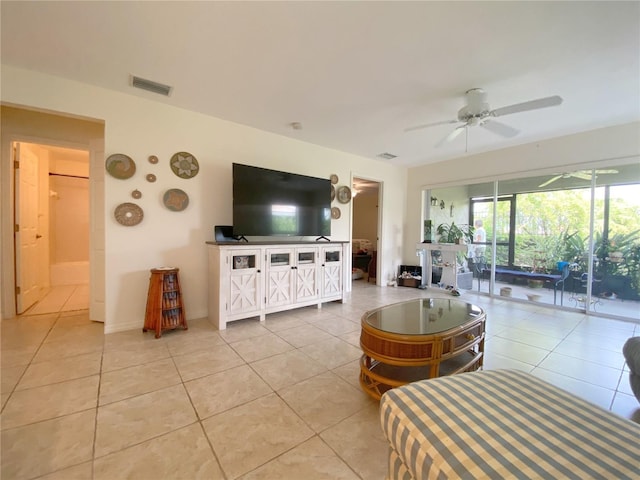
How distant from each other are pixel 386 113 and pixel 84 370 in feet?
12.4

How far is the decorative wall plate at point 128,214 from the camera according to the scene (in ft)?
8.95

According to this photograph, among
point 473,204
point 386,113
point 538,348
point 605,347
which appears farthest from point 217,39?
point 473,204

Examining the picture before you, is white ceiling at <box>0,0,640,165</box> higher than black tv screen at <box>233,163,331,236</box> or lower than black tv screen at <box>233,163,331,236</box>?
higher

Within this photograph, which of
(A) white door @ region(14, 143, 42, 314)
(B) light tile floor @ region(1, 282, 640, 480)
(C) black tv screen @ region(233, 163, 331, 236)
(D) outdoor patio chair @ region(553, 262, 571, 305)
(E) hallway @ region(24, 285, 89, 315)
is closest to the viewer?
(B) light tile floor @ region(1, 282, 640, 480)

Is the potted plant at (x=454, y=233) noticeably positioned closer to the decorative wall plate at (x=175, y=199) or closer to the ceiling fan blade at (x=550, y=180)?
the ceiling fan blade at (x=550, y=180)

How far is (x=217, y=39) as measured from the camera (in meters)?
1.93

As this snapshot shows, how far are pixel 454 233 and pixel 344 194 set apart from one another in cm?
234

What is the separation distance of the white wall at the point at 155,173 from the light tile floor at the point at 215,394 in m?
0.48

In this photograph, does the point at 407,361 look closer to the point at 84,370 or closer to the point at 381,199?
the point at 84,370

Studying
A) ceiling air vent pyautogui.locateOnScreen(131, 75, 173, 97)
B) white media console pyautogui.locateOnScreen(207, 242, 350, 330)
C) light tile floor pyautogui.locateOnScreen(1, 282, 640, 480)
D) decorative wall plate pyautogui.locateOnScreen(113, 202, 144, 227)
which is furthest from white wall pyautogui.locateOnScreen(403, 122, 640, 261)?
decorative wall plate pyautogui.locateOnScreen(113, 202, 144, 227)

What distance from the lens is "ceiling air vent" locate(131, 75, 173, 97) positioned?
2461mm

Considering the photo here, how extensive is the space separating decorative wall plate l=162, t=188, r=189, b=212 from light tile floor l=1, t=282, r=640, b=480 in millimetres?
1378

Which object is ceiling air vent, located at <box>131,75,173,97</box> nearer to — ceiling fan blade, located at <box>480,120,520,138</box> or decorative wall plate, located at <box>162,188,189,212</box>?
decorative wall plate, located at <box>162,188,189,212</box>

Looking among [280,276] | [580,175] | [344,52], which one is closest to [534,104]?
[344,52]
